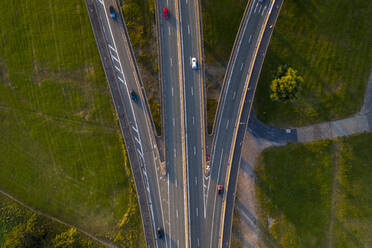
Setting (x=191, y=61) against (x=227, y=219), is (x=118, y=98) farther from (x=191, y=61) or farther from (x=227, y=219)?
(x=227, y=219)

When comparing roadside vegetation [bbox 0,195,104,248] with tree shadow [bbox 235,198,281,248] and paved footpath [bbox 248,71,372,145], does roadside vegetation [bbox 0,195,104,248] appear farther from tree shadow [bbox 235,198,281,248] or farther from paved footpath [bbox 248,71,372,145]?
paved footpath [bbox 248,71,372,145]

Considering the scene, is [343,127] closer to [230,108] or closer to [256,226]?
[230,108]

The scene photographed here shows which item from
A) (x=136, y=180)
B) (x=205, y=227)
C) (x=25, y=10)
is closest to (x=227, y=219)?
(x=205, y=227)

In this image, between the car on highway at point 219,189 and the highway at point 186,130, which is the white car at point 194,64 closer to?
the highway at point 186,130

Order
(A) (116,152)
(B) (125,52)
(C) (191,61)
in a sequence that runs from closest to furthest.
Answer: (C) (191,61)
(B) (125,52)
(A) (116,152)

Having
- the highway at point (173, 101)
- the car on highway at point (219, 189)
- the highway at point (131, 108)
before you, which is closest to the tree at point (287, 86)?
the highway at point (173, 101)
